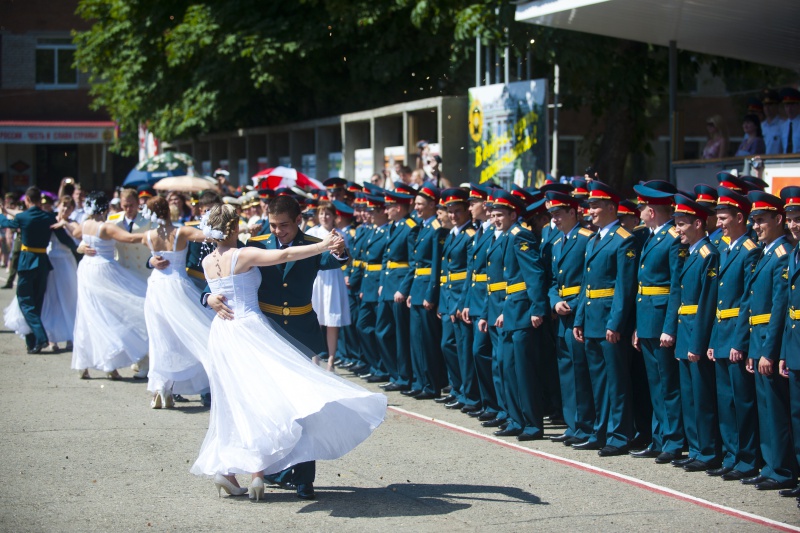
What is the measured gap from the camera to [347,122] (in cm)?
2275

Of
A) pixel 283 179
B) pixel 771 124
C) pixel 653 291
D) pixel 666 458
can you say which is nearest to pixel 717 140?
pixel 771 124

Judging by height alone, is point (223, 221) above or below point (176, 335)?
above

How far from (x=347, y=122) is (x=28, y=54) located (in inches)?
1059

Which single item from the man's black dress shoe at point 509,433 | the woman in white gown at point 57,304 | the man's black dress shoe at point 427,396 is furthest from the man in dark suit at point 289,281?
the woman in white gown at point 57,304

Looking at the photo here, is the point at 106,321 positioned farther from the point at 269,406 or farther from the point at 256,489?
the point at 269,406

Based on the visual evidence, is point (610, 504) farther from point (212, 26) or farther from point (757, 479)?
point (212, 26)

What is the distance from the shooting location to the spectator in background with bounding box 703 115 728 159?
13867 mm

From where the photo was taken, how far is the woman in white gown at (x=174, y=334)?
10977 millimetres

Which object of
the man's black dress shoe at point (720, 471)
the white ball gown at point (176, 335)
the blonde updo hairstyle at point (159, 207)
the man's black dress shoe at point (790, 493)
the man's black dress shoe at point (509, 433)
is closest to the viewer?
the man's black dress shoe at point (790, 493)

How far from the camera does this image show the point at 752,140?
13.1m

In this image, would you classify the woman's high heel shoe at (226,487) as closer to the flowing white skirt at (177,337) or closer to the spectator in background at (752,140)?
the flowing white skirt at (177,337)

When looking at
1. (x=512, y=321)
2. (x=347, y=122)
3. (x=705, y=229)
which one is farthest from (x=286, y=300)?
(x=347, y=122)

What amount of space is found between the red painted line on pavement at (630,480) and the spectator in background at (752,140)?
203 inches

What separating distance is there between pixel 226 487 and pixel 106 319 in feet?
19.5
